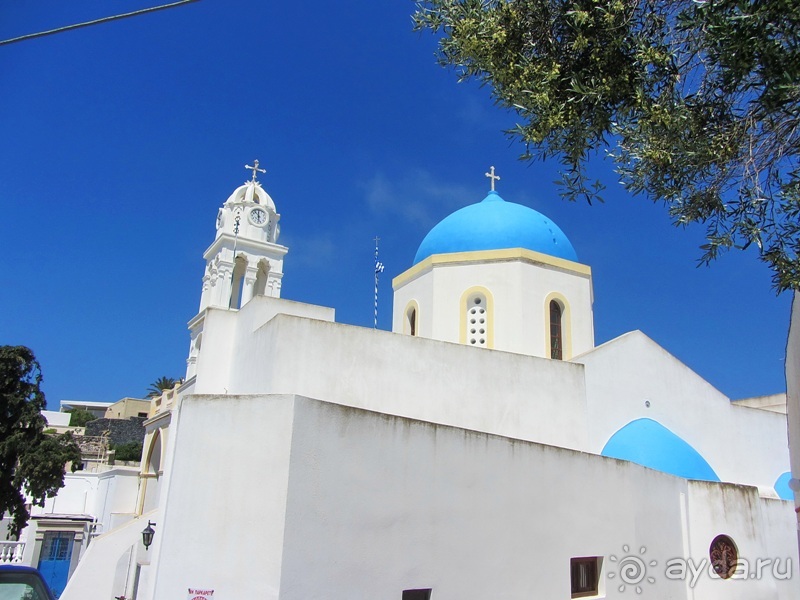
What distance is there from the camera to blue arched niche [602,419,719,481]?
39.4 ft

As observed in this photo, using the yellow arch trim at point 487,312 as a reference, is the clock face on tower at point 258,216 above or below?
above

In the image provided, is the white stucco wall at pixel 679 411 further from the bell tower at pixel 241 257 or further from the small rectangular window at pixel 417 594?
the bell tower at pixel 241 257

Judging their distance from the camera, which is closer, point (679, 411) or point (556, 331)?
point (679, 411)

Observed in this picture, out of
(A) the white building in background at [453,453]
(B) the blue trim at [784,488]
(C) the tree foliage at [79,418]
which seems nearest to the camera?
(A) the white building in background at [453,453]

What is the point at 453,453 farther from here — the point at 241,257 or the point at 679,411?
the point at 241,257

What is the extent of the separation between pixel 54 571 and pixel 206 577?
1731cm

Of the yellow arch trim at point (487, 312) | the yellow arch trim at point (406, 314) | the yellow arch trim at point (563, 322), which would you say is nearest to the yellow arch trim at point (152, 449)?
the yellow arch trim at point (406, 314)

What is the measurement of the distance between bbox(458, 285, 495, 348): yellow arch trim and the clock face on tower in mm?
6964

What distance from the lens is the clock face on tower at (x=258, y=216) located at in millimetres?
18250

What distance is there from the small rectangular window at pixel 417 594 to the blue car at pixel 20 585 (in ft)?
15.0

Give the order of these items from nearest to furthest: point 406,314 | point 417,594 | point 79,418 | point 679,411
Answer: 1. point 417,594
2. point 679,411
3. point 406,314
4. point 79,418

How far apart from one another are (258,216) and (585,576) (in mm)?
12431

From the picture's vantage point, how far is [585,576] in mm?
9906

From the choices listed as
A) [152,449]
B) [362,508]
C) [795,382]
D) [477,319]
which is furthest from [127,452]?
[795,382]
